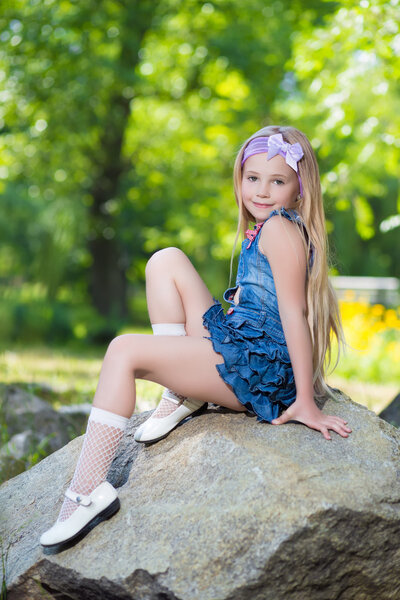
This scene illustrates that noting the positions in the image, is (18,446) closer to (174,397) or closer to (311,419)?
(174,397)

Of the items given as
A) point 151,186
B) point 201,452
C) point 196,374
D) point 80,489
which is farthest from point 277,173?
point 151,186

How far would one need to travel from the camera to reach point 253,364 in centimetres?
256

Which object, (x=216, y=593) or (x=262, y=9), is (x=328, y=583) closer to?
(x=216, y=593)

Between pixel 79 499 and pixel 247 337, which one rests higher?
pixel 247 337

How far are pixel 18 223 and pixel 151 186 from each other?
9.56 ft

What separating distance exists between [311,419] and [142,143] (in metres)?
13.2

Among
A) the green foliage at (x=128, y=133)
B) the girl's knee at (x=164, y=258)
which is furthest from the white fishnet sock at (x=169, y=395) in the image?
the green foliage at (x=128, y=133)

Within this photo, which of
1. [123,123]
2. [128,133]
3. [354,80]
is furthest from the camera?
[128,133]

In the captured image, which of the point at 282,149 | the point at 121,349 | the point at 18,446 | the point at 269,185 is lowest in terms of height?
the point at 18,446

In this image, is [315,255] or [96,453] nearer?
[96,453]

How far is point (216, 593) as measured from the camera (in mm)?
2031

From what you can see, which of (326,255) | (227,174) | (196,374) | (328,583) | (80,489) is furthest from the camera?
(227,174)

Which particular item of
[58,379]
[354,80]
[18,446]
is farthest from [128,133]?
[18,446]

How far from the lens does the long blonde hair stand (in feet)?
8.76
